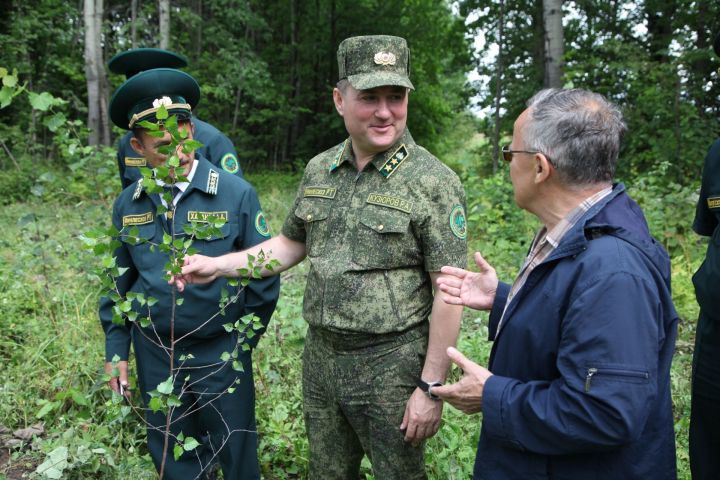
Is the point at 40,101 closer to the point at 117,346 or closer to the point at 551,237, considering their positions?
the point at 117,346

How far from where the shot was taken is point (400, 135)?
2.18 metres

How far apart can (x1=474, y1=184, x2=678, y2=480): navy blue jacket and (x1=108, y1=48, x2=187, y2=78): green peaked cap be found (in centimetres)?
258

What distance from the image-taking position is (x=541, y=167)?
149 cm

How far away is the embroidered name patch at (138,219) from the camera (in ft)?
7.79

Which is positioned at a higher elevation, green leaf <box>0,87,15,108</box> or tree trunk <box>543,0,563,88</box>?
tree trunk <box>543,0,563,88</box>

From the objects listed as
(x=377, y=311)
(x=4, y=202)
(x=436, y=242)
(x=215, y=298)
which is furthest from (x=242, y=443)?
(x=4, y=202)

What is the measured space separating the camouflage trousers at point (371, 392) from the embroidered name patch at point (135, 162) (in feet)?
6.62

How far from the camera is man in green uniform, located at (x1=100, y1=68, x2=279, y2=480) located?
231 cm

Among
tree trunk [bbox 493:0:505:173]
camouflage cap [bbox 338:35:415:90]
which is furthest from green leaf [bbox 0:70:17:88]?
tree trunk [bbox 493:0:505:173]

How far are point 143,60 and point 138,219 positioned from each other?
4.44 feet

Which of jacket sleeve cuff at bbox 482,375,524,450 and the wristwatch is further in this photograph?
the wristwatch

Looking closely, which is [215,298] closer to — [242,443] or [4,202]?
[242,443]

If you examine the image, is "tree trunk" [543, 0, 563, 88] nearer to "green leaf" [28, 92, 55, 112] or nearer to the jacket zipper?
"green leaf" [28, 92, 55, 112]

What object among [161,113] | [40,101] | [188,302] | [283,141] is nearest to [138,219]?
[188,302]
